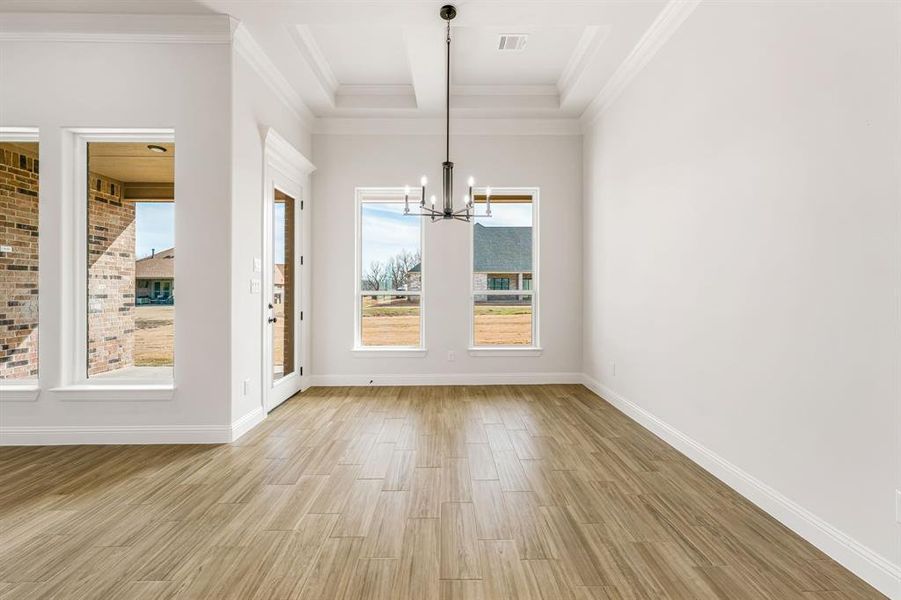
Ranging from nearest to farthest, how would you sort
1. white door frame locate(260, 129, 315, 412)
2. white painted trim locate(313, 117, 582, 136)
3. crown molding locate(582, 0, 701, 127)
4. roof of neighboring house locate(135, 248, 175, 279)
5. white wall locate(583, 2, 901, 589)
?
1. white wall locate(583, 2, 901, 589)
2. crown molding locate(582, 0, 701, 127)
3. roof of neighboring house locate(135, 248, 175, 279)
4. white door frame locate(260, 129, 315, 412)
5. white painted trim locate(313, 117, 582, 136)

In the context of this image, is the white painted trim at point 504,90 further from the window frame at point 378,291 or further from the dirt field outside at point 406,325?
the dirt field outside at point 406,325

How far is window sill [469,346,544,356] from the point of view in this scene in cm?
567

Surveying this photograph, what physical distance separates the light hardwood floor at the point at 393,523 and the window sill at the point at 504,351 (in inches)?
77.3

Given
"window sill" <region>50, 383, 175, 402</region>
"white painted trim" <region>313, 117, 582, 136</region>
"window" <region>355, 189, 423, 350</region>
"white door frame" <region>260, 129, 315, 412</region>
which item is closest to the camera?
"window sill" <region>50, 383, 175, 402</region>

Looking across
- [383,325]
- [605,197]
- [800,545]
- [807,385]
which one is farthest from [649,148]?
[383,325]

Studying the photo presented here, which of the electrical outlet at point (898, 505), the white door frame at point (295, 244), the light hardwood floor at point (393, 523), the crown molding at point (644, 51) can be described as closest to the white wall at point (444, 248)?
the white door frame at point (295, 244)

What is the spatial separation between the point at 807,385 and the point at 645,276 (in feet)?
6.15

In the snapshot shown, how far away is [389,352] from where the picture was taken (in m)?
5.62

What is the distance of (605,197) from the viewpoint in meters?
4.91

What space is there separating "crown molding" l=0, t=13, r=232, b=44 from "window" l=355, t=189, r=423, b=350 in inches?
98.2

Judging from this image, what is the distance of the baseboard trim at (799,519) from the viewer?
1805mm

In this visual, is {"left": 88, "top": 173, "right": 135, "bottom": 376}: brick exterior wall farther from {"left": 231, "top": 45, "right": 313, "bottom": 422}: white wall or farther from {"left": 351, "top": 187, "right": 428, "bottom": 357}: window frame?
{"left": 351, "top": 187, "right": 428, "bottom": 357}: window frame

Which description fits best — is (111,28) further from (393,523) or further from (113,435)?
(393,523)

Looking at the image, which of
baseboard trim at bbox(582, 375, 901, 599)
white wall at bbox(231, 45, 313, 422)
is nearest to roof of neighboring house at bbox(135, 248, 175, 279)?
white wall at bbox(231, 45, 313, 422)
